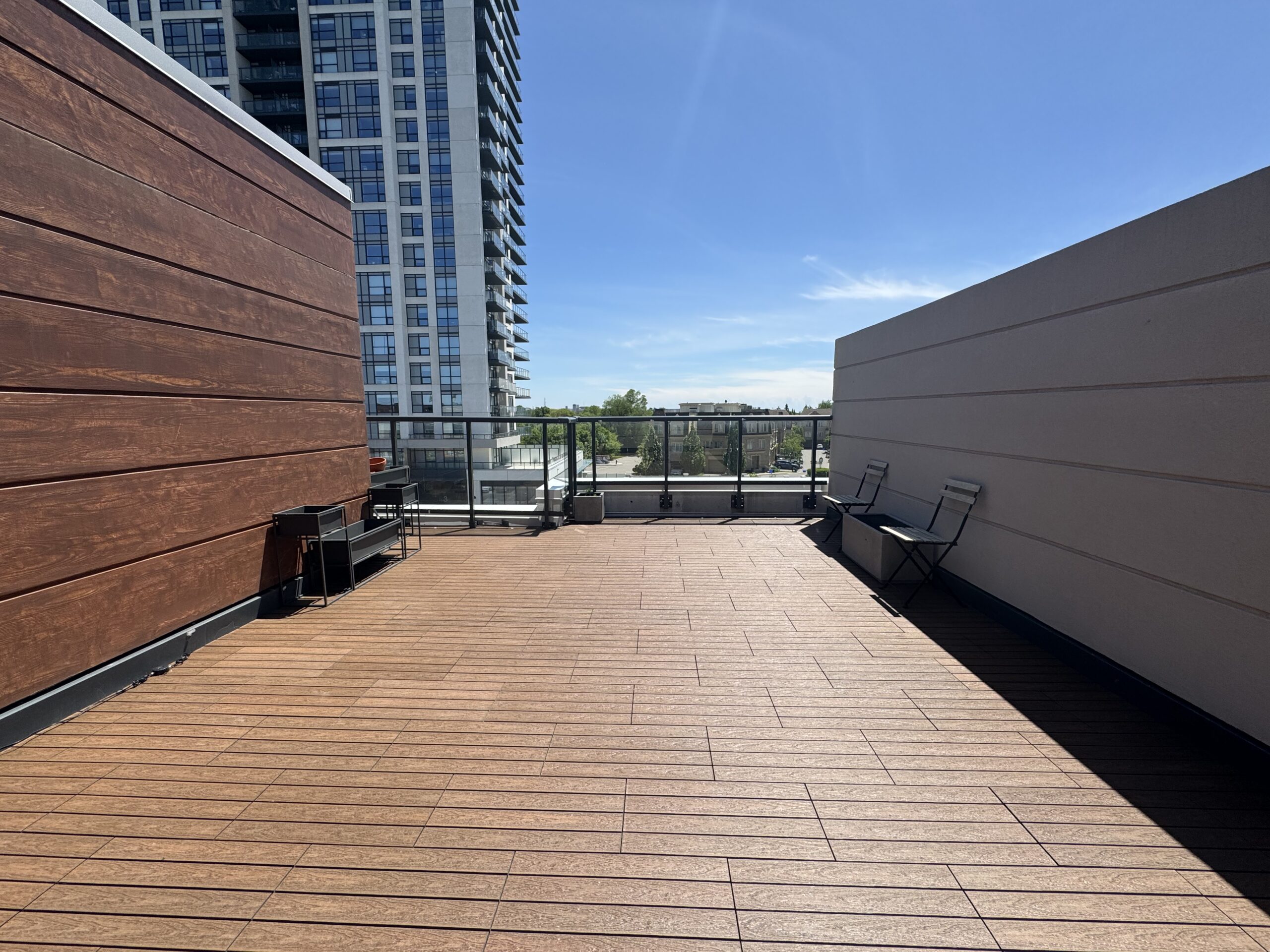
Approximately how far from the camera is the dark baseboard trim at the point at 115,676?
2398mm

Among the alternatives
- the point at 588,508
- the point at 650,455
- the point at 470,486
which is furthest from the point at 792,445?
the point at 470,486

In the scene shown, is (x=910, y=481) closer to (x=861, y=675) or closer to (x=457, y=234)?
(x=861, y=675)

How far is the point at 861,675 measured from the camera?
3.00 m

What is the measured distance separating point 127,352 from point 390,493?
2733 mm

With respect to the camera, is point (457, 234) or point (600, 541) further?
point (457, 234)

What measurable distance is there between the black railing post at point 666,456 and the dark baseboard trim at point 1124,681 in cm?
428

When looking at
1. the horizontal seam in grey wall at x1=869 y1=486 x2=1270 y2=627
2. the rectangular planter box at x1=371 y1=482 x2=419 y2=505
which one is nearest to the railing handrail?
the rectangular planter box at x1=371 y1=482 x2=419 y2=505

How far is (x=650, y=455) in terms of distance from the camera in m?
7.77

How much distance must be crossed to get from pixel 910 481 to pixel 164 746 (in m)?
5.89

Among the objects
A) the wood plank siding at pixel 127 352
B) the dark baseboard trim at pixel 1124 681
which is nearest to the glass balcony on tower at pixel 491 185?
the wood plank siding at pixel 127 352

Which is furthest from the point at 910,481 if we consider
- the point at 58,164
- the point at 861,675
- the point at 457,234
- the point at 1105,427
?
the point at 457,234

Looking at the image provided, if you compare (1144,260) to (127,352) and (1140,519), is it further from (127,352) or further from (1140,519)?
(127,352)

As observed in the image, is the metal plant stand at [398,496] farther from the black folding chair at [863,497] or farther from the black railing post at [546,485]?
the black folding chair at [863,497]

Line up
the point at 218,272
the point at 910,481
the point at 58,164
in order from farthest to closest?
the point at 910,481 → the point at 218,272 → the point at 58,164
